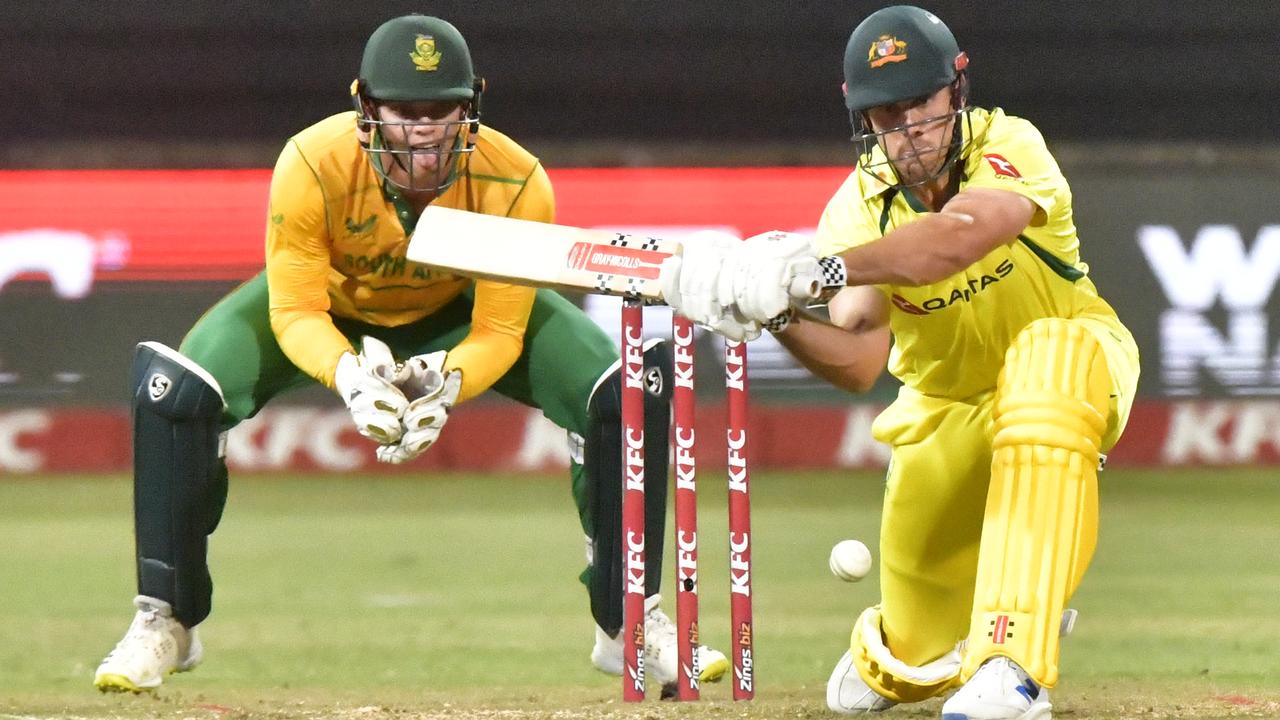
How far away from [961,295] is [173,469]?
5.34ft

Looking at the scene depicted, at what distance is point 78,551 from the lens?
6762 mm

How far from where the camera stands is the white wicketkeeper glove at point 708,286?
2887mm

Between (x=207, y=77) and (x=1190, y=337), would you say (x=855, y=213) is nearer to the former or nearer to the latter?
(x=1190, y=337)

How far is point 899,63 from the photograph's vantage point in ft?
10.6

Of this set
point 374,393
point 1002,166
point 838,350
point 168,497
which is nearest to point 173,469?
point 168,497

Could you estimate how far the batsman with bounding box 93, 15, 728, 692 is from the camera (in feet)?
12.1

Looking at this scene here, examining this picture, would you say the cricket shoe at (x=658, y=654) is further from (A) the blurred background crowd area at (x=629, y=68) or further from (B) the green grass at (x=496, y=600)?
(A) the blurred background crowd area at (x=629, y=68)

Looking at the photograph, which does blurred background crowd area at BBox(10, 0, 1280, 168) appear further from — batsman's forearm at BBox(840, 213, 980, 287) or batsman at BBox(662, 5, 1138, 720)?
batsman's forearm at BBox(840, 213, 980, 287)

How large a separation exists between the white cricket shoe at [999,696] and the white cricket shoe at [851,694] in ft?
2.51

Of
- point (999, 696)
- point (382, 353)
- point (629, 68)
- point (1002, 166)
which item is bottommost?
point (999, 696)

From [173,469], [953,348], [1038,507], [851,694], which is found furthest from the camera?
[173,469]

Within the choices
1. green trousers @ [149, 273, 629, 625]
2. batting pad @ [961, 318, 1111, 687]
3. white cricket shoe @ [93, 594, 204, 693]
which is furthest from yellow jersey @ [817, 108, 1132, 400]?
white cricket shoe @ [93, 594, 204, 693]

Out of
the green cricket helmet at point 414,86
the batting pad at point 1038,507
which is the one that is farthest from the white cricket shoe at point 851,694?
the green cricket helmet at point 414,86

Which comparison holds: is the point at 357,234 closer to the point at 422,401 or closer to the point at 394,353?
the point at 394,353
